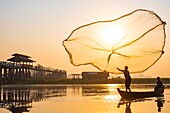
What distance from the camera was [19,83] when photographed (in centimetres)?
8675

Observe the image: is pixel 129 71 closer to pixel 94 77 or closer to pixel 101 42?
pixel 101 42

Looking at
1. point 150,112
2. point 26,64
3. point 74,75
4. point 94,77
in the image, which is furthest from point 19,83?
point 150,112

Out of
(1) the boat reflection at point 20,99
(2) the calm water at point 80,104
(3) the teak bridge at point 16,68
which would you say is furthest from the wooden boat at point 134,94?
(3) the teak bridge at point 16,68

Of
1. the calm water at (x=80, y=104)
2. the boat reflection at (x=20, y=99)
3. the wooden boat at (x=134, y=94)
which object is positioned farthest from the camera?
the wooden boat at (x=134, y=94)

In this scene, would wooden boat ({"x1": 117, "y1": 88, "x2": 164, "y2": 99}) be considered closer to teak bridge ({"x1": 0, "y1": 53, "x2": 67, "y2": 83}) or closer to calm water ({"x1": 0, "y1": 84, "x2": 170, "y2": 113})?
calm water ({"x1": 0, "y1": 84, "x2": 170, "y2": 113})

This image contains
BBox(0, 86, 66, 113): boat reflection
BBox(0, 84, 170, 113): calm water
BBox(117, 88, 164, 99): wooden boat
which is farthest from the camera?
BBox(117, 88, 164, 99): wooden boat

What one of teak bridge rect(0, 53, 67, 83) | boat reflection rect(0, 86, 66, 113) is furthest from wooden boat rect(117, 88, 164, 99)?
teak bridge rect(0, 53, 67, 83)

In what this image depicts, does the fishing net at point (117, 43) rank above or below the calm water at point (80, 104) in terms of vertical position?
above

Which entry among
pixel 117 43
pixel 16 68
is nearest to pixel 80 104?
pixel 117 43

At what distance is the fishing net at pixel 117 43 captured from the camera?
75.2 ft

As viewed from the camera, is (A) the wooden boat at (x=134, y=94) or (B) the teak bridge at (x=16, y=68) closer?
(A) the wooden boat at (x=134, y=94)

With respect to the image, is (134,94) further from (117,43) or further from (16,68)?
(16,68)

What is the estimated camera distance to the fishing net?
902 inches

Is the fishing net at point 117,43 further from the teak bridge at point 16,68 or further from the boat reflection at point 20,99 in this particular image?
the teak bridge at point 16,68
